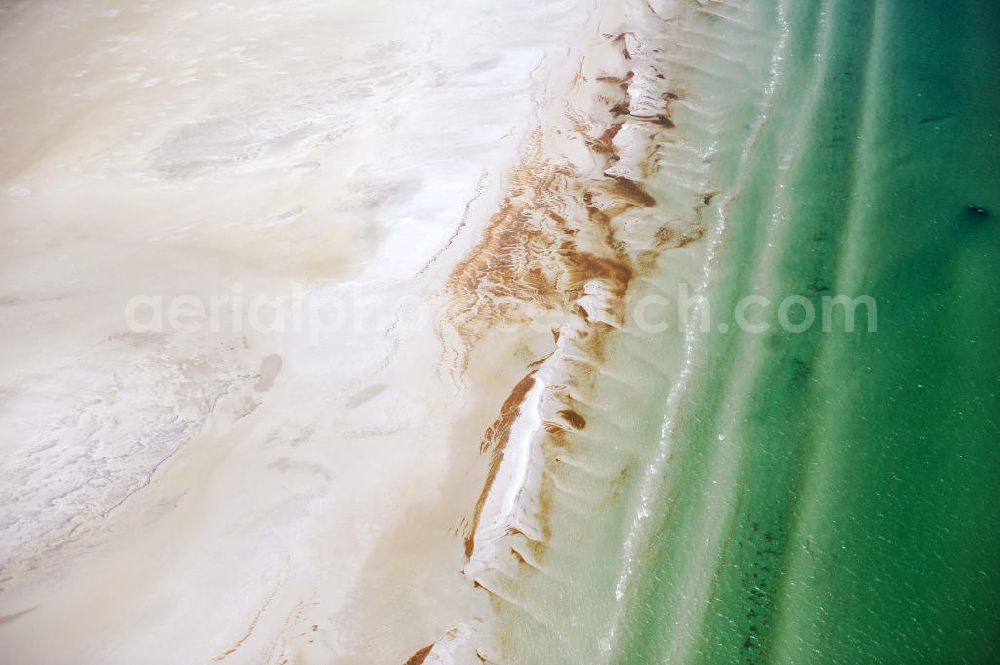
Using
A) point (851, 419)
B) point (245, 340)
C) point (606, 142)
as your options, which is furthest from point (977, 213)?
point (245, 340)

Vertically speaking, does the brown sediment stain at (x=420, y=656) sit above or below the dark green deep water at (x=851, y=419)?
below

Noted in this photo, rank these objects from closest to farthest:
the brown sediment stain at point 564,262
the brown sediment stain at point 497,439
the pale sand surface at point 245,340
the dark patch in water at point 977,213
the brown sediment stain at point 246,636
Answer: the brown sediment stain at point 246,636 → the pale sand surface at point 245,340 → the brown sediment stain at point 497,439 → the brown sediment stain at point 564,262 → the dark patch in water at point 977,213

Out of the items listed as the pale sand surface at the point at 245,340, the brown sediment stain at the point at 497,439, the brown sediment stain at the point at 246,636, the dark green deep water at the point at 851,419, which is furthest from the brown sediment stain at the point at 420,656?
the dark green deep water at the point at 851,419

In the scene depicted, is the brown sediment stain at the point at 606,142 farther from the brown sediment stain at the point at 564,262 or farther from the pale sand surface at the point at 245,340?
the pale sand surface at the point at 245,340

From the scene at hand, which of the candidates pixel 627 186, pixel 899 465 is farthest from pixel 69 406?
pixel 899 465

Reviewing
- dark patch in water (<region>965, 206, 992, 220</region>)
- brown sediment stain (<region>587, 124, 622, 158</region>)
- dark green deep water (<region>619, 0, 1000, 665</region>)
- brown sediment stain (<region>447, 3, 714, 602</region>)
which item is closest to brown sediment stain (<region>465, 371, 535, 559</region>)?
brown sediment stain (<region>447, 3, 714, 602</region>)

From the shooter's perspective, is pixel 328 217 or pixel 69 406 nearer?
pixel 69 406

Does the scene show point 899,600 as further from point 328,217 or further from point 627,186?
point 328,217
